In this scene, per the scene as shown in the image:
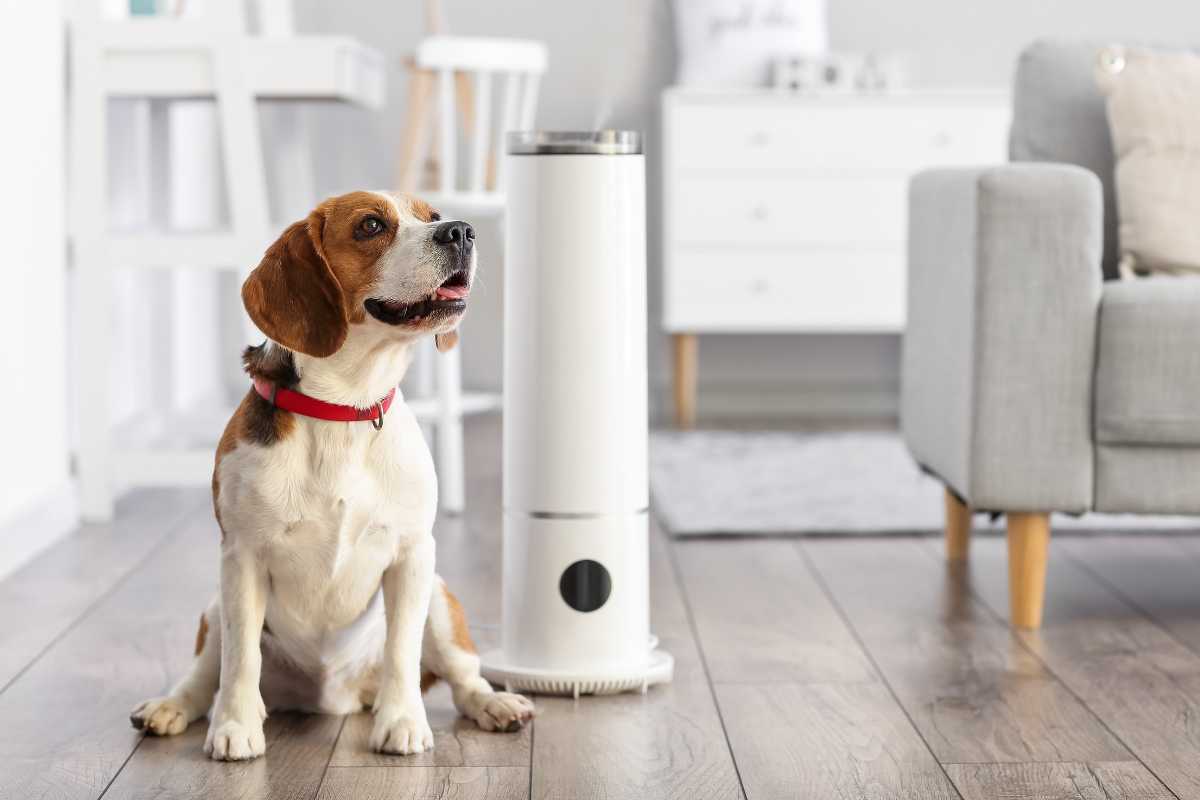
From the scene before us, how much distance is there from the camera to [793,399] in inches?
187

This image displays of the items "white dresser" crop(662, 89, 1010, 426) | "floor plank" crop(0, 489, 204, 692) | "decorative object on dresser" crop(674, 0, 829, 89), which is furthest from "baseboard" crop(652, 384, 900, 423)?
"floor plank" crop(0, 489, 204, 692)

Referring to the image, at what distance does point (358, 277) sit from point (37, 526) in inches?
55.4

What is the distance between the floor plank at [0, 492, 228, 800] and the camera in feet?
5.16

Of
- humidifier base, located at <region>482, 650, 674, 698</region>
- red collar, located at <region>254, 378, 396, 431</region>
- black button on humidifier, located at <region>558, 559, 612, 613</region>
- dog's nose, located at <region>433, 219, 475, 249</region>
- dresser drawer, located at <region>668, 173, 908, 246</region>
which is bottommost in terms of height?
humidifier base, located at <region>482, 650, 674, 698</region>

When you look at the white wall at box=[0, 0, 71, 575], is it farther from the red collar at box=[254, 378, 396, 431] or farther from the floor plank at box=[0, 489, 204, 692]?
the red collar at box=[254, 378, 396, 431]

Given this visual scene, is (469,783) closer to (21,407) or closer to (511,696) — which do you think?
(511,696)

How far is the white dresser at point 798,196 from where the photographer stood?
420cm

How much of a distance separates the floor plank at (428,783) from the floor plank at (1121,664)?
2.12ft

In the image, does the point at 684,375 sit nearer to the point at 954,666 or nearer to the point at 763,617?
the point at 763,617

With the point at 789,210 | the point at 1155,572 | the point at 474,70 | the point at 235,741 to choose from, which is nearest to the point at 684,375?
the point at 789,210

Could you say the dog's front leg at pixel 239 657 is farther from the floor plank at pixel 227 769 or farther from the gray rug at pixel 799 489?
the gray rug at pixel 799 489

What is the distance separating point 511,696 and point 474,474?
1.77m

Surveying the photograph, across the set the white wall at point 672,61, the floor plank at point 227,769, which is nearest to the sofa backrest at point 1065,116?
the floor plank at point 227,769

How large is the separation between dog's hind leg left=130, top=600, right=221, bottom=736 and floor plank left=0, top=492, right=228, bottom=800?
1.1 inches
